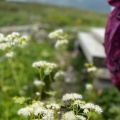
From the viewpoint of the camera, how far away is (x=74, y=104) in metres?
1.54

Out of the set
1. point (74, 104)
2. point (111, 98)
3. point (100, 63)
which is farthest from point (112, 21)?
point (100, 63)

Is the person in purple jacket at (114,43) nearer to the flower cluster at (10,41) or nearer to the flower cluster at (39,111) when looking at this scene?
the flower cluster at (39,111)

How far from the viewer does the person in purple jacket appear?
1525 millimetres

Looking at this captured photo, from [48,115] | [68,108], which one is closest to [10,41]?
[68,108]

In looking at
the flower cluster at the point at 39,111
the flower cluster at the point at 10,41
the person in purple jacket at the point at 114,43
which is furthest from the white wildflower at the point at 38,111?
the flower cluster at the point at 10,41

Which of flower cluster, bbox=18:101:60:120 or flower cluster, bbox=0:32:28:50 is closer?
flower cluster, bbox=18:101:60:120

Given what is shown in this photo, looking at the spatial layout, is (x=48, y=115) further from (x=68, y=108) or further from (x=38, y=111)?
(x=68, y=108)

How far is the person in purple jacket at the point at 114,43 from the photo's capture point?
5.00 ft

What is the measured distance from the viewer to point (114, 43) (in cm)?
155

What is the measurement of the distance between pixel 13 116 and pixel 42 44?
6548 millimetres

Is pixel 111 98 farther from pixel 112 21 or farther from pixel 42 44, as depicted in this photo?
pixel 42 44

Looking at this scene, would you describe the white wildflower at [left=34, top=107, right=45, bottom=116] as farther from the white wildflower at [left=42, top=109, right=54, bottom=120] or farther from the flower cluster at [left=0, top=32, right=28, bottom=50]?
the flower cluster at [left=0, top=32, right=28, bottom=50]

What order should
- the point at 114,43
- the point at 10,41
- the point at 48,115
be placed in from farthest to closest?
the point at 10,41 < the point at 114,43 < the point at 48,115

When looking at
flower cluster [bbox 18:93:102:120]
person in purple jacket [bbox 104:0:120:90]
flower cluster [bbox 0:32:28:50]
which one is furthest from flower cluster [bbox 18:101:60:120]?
flower cluster [bbox 0:32:28:50]
